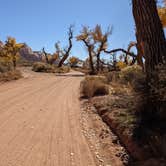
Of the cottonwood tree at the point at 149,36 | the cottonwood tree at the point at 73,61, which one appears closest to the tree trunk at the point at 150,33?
the cottonwood tree at the point at 149,36

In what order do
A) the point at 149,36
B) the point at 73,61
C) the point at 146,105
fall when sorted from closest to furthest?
the point at 146,105 → the point at 149,36 → the point at 73,61

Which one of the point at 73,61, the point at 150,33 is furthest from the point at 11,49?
the point at 150,33

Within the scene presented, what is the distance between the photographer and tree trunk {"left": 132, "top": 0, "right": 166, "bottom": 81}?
25.0 feet

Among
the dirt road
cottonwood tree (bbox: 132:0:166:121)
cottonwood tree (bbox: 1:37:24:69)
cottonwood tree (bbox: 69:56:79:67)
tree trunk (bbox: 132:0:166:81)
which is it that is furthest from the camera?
cottonwood tree (bbox: 69:56:79:67)

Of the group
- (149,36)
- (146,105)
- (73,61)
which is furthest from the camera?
(73,61)

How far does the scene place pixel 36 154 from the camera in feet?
18.1

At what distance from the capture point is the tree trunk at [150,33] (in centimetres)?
761

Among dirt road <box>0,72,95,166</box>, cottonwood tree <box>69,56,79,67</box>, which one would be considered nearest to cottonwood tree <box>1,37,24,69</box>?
cottonwood tree <box>69,56,79,67</box>

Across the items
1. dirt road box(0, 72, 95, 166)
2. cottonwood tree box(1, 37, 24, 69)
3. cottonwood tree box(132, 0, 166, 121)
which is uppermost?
cottonwood tree box(1, 37, 24, 69)

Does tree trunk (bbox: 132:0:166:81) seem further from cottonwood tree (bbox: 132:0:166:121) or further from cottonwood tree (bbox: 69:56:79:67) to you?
cottonwood tree (bbox: 69:56:79:67)

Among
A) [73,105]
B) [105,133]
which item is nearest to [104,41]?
[73,105]

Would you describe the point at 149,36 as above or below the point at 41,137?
above

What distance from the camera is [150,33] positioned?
7863mm

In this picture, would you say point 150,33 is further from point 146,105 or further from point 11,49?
point 11,49
